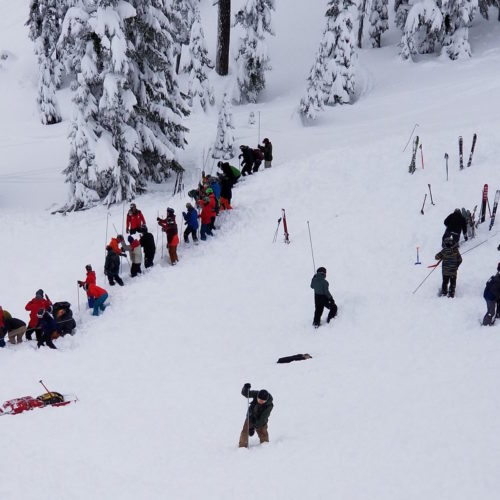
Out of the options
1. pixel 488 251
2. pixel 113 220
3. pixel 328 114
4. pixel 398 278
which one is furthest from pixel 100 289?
pixel 328 114

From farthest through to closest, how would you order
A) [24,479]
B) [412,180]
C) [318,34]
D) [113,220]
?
[318,34]
[113,220]
[412,180]
[24,479]

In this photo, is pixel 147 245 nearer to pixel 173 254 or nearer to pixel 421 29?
pixel 173 254

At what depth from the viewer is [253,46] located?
28.5m

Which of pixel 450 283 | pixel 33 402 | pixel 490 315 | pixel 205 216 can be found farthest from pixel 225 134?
pixel 33 402

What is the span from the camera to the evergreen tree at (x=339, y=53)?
26.2m

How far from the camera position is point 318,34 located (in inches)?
1524

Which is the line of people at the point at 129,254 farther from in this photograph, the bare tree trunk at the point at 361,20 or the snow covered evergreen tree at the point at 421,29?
the bare tree trunk at the point at 361,20

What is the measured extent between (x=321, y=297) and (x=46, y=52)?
2478cm

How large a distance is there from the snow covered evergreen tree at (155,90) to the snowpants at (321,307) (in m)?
10.7

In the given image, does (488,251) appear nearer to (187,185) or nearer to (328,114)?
(187,185)

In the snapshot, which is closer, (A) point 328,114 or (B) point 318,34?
(A) point 328,114

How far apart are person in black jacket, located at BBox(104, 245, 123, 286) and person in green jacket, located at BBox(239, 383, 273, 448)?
7956mm

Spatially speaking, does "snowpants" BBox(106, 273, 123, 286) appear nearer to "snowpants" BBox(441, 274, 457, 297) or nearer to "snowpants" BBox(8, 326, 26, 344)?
"snowpants" BBox(8, 326, 26, 344)

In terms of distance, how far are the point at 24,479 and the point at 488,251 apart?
450 inches
